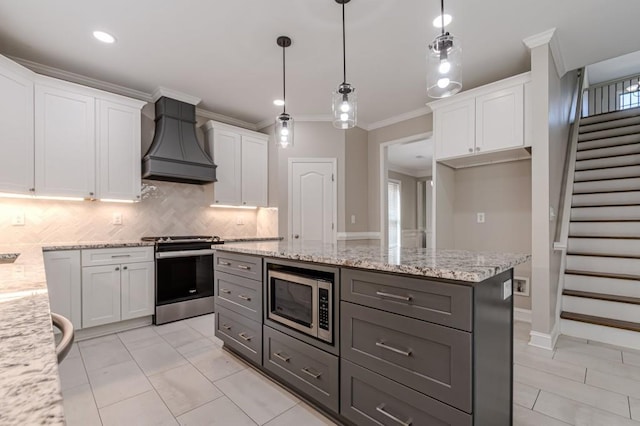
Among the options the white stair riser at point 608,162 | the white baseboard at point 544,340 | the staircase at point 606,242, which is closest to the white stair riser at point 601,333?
the staircase at point 606,242

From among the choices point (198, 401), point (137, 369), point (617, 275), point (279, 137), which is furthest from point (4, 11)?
point (617, 275)

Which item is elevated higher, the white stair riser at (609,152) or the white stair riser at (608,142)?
the white stair riser at (608,142)

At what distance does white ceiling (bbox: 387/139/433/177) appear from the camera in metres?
5.99

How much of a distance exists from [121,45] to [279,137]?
1632 millimetres

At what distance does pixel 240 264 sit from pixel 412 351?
1.48 metres

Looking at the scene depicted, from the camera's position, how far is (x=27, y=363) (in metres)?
0.48

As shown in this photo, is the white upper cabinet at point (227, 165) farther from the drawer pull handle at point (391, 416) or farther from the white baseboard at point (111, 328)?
the drawer pull handle at point (391, 416)

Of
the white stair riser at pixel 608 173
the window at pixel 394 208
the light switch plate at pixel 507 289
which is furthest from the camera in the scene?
Result: the window at pixel 394 208

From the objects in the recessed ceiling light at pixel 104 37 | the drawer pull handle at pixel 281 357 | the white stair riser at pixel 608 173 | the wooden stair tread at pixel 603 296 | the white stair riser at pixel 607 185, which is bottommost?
the drawer pull handle at pixel 281 357

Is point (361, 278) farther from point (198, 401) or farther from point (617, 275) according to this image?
point (617, 275)

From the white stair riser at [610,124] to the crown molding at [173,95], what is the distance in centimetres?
591

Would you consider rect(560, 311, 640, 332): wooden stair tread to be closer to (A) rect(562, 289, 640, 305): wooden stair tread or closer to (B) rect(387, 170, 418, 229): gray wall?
(A) rect(562, 289, 640, 305): wooden stair tread

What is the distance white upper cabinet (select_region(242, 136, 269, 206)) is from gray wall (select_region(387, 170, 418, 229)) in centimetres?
413

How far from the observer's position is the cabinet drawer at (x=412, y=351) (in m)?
1.24
